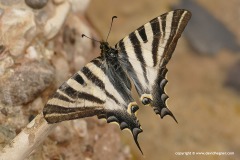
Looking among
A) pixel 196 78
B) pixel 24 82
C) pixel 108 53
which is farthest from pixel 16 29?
pixel 196 78

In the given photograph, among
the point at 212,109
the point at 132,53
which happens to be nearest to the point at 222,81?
the point at 212,109

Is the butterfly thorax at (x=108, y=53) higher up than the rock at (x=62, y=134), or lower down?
higher up

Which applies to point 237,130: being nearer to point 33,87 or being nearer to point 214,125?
point 214,125

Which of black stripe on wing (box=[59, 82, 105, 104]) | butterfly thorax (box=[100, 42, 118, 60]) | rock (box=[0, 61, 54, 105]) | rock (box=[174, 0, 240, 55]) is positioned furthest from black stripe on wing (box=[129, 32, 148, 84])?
rock (box=[174, 0, 240, 55])

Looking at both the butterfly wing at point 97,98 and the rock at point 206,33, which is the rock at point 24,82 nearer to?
the butterfly wing at point 97,98

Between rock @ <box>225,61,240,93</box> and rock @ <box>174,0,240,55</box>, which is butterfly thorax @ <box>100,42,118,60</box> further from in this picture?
rock @ <box>174,0,240,55</box>

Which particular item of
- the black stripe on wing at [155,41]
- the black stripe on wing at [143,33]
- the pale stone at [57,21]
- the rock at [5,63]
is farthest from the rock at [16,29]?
the black stripe on wing at [155,41]

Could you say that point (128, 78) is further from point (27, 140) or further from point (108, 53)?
point (27, 140)
